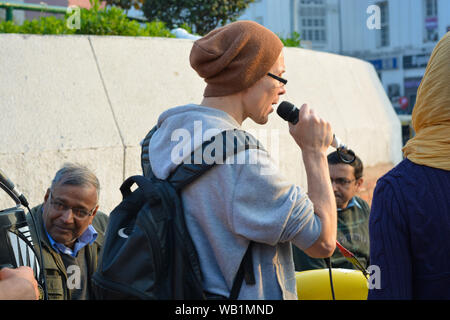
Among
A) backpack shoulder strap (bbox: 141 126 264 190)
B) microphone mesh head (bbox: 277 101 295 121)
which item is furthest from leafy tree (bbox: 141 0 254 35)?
backpack shoulder strap (bbox: 141 126 264 190)

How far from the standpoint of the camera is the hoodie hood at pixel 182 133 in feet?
6.62

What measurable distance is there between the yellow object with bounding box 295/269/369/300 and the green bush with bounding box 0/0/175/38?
12.4 feet

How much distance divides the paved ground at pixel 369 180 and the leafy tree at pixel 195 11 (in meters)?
3.38

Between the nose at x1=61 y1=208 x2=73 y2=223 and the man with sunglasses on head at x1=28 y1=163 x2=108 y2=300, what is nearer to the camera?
the man with sunglasses on head at x1=28 y1=163 x2=108 y2=300

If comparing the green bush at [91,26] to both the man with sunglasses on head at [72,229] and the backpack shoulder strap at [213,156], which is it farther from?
the backpack shoulder strap at [213,156]

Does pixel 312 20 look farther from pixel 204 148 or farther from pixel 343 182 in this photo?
pixel 204 148

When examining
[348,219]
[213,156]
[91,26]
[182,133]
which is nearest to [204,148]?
[213,156]

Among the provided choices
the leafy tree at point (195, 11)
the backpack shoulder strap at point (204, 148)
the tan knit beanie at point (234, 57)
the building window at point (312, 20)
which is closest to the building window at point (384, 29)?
the building window at point (312, 20)

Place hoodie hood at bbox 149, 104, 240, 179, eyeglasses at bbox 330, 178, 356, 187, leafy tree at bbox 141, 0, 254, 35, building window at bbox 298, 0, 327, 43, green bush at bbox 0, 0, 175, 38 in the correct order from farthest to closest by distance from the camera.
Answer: building window at bbox 298, 0, 327, 43
leafy tree at bbox 141, 0, 254, 35
green bush at bbox 0, 0, 175, 38
eyeglasses at bbox 330, 178, 356, 187
hoodie hood at bbox 149, 104, 240, 179

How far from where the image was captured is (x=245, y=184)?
6.28ft

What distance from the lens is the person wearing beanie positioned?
192 centimetres

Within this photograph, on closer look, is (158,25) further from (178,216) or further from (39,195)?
(178,216)

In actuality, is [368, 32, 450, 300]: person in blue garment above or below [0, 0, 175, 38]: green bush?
below

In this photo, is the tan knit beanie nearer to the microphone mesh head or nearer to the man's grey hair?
the microphone mesh head
